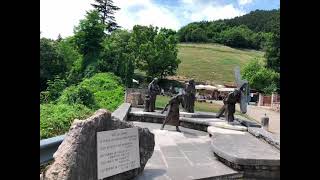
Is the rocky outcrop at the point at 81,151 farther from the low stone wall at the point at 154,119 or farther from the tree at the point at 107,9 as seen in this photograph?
the tree at the point at 107,9

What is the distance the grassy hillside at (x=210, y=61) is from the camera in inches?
2874

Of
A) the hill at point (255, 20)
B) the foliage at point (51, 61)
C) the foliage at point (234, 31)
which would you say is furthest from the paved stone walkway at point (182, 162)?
the hill at point (255, 20)

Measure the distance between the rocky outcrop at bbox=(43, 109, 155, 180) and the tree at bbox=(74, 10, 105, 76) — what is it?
35.3m

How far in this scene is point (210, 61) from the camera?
3420 inches

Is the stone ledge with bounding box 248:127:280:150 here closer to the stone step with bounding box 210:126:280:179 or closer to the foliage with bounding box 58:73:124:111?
the stone step with bounding box 210:126:280:179

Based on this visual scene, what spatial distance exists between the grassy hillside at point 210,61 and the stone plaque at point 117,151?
58.9 metres

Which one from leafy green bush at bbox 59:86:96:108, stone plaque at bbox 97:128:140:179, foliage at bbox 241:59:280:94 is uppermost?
foliage at bbox 241:59:280:94

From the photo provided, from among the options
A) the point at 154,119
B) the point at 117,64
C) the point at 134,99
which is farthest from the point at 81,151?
the point at 117,64

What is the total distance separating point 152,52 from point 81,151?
4903cm

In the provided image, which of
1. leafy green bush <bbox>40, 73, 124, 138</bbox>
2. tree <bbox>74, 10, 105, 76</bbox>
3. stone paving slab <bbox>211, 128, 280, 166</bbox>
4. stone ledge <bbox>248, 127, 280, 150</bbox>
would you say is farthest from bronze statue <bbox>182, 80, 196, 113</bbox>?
tree <bbox>74, 10, 105, 76</bbox>

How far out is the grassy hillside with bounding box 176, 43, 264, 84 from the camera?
240 feet

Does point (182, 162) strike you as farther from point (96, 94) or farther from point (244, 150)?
point (96, 94)

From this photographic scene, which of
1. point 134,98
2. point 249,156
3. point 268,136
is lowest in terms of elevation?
point 249,156
